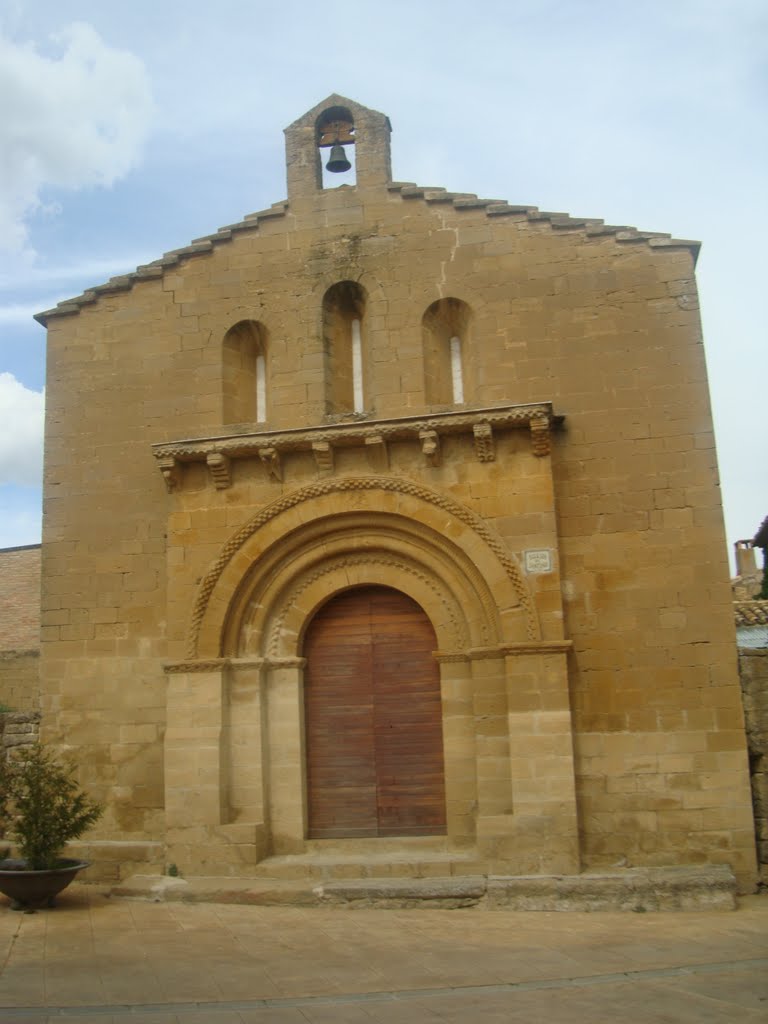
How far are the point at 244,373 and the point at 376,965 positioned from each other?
745cm

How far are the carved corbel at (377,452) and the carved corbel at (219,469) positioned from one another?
5.45 ft

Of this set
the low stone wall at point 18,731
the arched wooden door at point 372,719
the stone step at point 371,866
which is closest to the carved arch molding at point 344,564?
the arched wooden door at point 372,719

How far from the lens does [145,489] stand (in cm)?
1277

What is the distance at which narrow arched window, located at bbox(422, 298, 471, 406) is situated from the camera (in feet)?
41.2

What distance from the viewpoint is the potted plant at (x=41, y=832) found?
10.6 m

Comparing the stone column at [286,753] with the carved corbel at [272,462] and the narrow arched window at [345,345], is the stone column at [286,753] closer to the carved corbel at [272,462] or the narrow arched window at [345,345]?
the carved corbel at [272,462]

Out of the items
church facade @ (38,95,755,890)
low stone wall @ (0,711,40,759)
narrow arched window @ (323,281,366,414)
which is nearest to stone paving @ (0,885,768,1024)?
church facade @ (38,95,755,890)

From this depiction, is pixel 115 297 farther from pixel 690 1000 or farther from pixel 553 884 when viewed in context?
pixel 690 1000

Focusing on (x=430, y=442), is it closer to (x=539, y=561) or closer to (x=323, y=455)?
(x=323, y=455)

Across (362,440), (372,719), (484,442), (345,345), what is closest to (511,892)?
(372,719)

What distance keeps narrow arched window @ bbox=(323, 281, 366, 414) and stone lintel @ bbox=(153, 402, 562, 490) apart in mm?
812

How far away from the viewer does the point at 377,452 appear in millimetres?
11883

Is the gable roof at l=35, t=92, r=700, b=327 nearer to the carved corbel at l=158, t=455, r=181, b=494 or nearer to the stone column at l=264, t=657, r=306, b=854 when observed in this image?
the carved corbel at l=158, t=455, r=181, b=494

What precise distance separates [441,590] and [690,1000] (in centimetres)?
545
